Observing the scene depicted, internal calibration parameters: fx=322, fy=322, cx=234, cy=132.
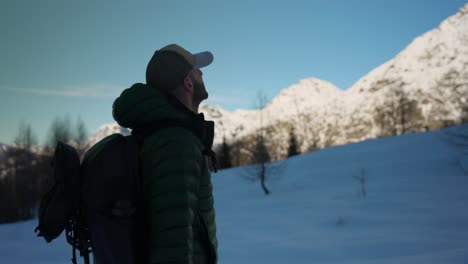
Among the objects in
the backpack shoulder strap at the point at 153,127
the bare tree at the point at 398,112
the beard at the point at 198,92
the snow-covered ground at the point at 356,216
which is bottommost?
the snow-covered ground at the point at 356,216

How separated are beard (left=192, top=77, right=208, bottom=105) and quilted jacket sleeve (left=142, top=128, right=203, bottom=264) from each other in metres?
0.48

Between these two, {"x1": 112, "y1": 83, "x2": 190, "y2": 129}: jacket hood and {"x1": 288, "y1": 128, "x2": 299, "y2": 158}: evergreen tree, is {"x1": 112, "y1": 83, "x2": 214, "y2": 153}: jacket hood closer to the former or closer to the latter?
{"x1": 112, "y1": 83, "x2": 190, "y2": 129}: jacket hood

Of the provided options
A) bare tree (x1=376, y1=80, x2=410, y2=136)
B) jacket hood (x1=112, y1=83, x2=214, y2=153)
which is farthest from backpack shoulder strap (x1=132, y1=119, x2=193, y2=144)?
bare tree (x1=376, y1=80, x2=410, y2=136)

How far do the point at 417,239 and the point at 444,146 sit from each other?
Answer: 1903cm

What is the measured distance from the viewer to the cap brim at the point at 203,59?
6.59 ft

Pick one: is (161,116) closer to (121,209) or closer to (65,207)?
(121,209)

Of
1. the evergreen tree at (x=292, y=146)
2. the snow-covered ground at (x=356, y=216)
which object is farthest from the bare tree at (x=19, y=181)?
the evergreen tree at (x=292, y=146)

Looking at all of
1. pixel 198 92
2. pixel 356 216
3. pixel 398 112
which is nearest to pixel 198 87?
pixel 198 92

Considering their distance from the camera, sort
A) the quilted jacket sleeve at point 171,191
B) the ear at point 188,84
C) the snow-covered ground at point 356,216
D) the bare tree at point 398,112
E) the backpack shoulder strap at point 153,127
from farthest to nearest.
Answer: the bare tree at point 398,112, the snow-covered ground at point 356,216, the ear at point 188,84, the backpack shoulder strap at point 153,127, the quilted jacket sleeve at point 171,191

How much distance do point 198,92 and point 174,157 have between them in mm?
621

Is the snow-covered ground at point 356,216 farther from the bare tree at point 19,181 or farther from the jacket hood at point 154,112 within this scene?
the bare tree at point 19,181

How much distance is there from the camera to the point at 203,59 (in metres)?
2.04

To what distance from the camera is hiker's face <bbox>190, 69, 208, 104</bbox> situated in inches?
78.5

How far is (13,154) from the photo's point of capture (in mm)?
36250
